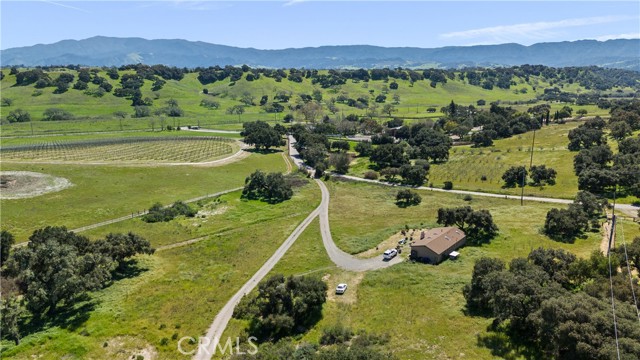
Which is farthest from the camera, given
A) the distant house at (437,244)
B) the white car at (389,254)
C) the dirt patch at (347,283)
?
the white car at (389,254)

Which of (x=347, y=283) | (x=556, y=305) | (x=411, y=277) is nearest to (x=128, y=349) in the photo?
(x=347, y=283)

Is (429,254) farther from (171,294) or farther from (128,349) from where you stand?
(128,349)

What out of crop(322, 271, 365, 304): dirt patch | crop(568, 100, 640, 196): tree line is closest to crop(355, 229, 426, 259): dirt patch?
crop(322, 271, 365, 304): dirt patch

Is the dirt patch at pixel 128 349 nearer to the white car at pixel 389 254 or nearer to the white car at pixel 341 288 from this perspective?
the white car at pixel 341 288

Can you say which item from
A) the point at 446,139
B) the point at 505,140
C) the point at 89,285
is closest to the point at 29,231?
the point at 89,285

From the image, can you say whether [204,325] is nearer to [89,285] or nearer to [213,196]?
[89,285]

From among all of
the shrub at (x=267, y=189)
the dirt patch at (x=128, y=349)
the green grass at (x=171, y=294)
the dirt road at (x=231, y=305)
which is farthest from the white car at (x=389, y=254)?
the shrub at (x=267, y=189)
